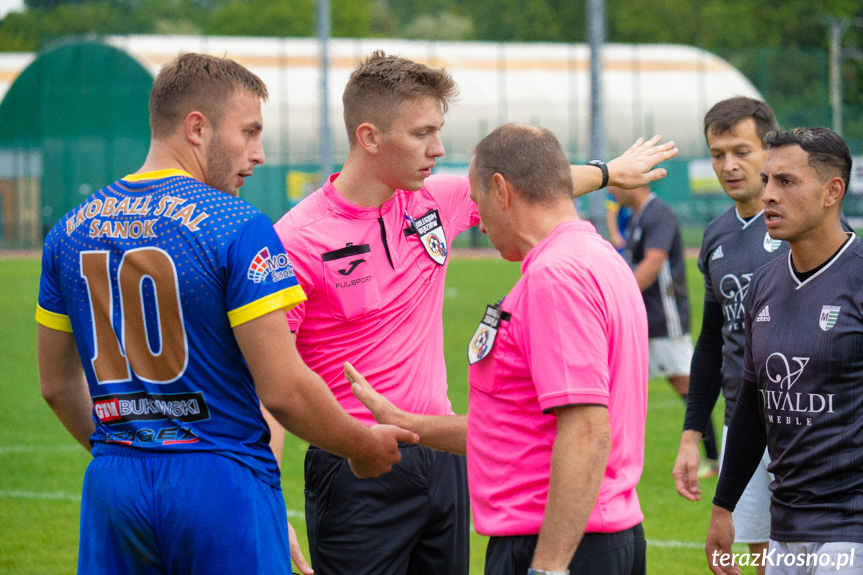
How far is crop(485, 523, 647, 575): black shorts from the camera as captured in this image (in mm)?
2908

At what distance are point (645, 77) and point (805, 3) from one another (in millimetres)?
24889

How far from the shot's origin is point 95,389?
3066 mm

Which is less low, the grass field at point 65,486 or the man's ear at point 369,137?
the man's ear at point 369,137

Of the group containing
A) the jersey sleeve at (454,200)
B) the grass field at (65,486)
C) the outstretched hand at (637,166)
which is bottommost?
the grass field at (65,486)

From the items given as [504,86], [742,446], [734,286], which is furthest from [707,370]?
[504,86]

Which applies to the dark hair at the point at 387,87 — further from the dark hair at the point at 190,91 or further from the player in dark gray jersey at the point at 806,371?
the player in dark gray jersey at the point at 806,371

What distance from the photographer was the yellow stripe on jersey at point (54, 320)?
10.5 ft

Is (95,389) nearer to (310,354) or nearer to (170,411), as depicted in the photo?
(170,411)

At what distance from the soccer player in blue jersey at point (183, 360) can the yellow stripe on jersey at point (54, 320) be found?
117 mm

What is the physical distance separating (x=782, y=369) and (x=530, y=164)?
1345 mm

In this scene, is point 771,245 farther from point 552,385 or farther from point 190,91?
point 190,91

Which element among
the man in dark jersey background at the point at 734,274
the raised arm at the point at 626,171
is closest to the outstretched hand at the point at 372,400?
the raised arm at the point at 626,171

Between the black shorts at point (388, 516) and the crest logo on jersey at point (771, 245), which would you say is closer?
the black shorts at point (388, 516)

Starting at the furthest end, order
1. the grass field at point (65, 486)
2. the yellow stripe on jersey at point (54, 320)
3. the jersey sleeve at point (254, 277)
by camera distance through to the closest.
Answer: the grass field at point (65, 486) → the yellow stripe on jersey at point (54, 320) → the jersey sleeve at point (254, 277)
